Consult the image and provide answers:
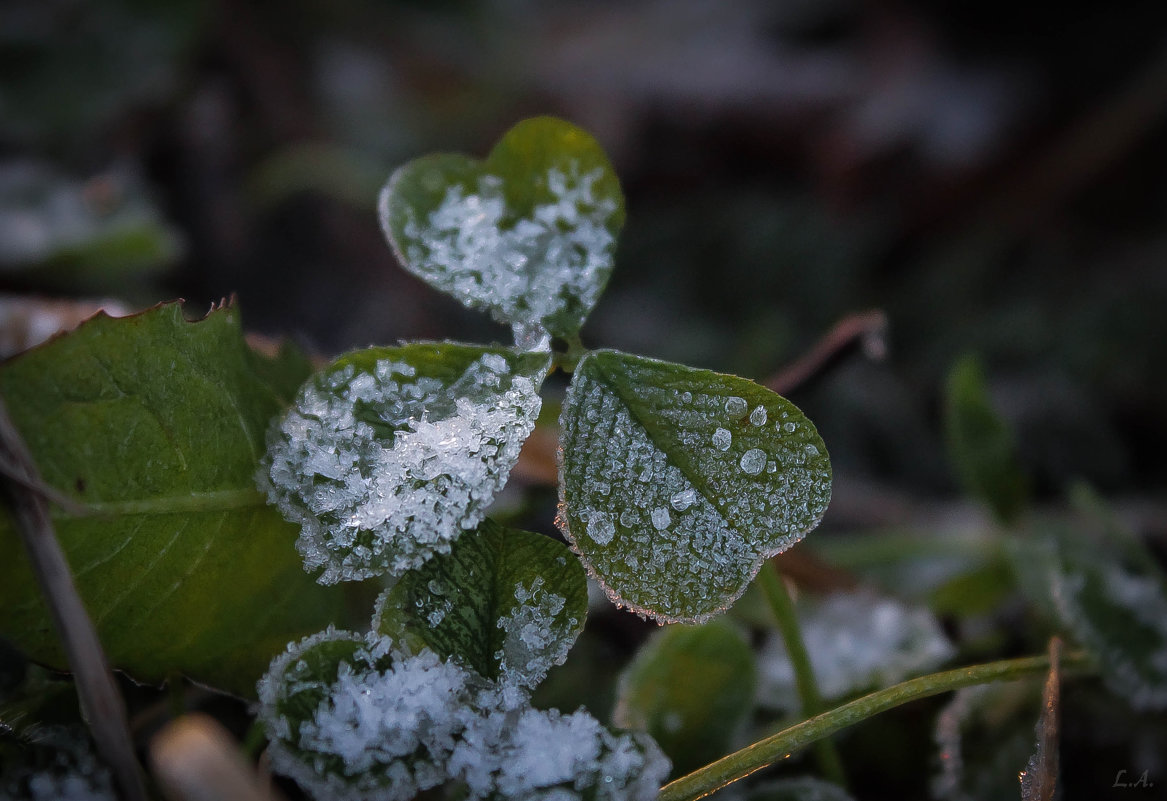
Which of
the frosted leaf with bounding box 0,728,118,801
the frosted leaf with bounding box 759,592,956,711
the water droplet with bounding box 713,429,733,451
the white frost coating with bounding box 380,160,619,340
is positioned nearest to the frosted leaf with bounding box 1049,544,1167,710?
the frosted leaf with bounding box 759,592,956,711

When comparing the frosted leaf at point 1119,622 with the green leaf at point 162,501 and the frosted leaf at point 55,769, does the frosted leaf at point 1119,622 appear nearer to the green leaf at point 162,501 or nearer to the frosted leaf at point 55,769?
the green leaf at point 162,501

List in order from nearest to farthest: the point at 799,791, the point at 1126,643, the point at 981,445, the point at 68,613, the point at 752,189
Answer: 1. the point at 68,613
2. the point at 799,791
3. the point at 1126,643
4. the point at 981,445
5. the point at 752,189

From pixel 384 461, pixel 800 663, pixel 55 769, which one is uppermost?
pixel 384 461

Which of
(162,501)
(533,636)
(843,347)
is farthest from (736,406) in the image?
(162,501)

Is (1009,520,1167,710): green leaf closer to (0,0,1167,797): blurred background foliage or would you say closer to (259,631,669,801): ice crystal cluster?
(0,0,1167,797): blurred background foliage

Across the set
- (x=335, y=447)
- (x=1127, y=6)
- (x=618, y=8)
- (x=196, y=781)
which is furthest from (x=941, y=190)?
(x=196, y=781)

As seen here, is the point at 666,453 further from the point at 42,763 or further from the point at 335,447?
the point at 42,763

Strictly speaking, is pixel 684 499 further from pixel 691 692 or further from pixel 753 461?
pixel 691 692
